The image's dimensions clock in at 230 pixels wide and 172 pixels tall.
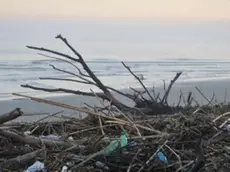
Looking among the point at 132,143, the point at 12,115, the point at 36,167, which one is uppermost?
the point at 12,115

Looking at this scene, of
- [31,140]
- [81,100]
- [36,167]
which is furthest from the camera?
[81,100]

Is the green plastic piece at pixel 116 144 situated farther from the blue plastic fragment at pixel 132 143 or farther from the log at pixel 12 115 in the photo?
the log at pixel 12 115

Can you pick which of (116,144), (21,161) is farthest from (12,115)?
(116,144)

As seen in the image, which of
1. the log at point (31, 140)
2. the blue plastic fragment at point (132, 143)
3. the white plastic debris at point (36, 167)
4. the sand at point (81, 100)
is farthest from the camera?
the sand at point (81, 100)

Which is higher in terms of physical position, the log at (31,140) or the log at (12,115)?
the log at (12,115)

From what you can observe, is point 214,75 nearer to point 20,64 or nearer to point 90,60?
point 90,60

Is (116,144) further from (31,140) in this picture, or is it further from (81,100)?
(81,100)

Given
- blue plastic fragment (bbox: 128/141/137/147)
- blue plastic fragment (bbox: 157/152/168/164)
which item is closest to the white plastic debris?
blue plastic fragment (bbox: 128/141/137/147)

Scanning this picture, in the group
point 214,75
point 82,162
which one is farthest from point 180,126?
point 214,75

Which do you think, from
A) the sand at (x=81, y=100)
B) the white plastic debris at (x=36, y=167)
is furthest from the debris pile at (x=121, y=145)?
the sand at (x=81, y=100)

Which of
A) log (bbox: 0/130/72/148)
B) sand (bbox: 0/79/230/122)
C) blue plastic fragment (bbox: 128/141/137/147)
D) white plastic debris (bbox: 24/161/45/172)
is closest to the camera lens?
white plastic debris (bbox: 24/161/45/172)

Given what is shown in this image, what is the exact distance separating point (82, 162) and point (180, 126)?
673 mm

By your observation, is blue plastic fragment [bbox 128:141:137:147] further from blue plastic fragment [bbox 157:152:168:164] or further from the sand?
the sand

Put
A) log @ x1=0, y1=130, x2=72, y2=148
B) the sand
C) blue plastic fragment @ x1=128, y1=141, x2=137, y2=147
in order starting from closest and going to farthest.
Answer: blue plastic fragment @ x1=128, y1=141, x2=137, y2=147 → log @ x1=0, y1=130, x2=72, y2=148 → the sand
